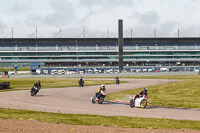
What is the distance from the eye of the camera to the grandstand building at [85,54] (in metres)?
158

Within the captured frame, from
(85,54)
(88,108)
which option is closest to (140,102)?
(88,108)

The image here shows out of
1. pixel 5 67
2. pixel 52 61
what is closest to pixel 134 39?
pixel 52 61

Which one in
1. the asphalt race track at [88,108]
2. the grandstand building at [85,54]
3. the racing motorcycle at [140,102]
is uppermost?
the grandstand building at [85,54]

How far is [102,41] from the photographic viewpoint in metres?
168

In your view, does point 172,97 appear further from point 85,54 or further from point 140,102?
point 85,54

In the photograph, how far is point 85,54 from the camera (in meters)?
160

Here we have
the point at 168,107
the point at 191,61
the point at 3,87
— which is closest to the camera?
the point at 168,107

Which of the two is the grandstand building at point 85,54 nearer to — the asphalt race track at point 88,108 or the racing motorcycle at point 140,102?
the asphalt race track at point 88,108

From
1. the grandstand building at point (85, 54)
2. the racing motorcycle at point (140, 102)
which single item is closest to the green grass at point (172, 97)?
the racing motorcycle at point (140, 102)

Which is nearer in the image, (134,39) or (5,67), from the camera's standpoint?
(5,67)

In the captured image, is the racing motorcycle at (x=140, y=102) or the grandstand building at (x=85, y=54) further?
the grandstand building at (x=85, y=54)

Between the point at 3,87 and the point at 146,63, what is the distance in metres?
124

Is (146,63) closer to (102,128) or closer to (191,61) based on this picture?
(191,61)

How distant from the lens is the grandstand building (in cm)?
15825
